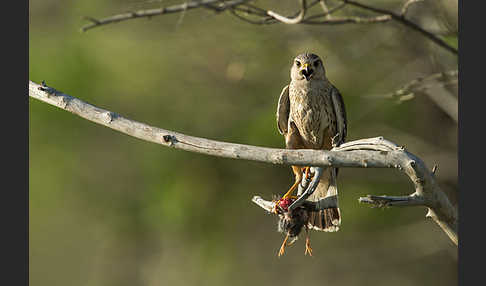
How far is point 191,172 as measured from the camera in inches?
295

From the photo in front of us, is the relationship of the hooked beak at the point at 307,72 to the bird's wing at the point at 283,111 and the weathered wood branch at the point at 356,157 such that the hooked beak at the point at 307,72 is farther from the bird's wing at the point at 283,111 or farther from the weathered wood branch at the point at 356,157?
the weathered wood branch at the point at 356,157

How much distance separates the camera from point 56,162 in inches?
319

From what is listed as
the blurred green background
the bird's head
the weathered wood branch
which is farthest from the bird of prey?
the blurred green background

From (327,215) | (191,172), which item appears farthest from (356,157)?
(191,172)

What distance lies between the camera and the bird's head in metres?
3.98

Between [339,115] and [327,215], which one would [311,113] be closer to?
[339,115]

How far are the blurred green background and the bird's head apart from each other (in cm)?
182

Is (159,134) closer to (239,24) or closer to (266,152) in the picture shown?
(266,152)

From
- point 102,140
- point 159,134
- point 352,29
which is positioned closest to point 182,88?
point 102,140

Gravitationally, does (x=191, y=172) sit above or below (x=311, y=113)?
below

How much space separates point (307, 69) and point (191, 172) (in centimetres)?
380

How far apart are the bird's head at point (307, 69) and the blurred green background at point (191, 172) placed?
1.82 meters

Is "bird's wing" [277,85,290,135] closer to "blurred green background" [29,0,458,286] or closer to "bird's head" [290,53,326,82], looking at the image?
"bird's head" [290,53,326,82]

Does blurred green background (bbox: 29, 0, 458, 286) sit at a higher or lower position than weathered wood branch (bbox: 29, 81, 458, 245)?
lower
